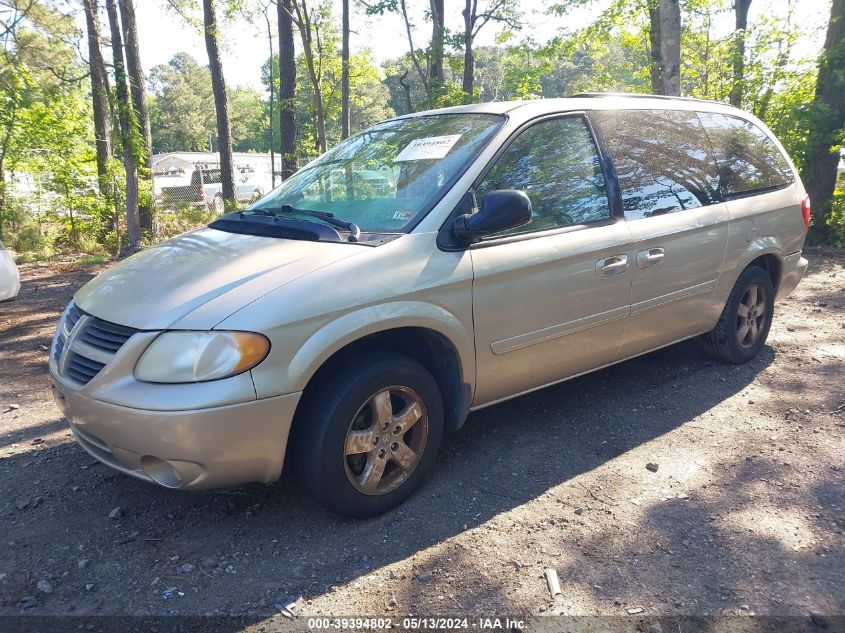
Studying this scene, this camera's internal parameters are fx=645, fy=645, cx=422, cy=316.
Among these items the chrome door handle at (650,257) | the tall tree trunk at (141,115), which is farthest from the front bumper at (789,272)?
the tall tree trunk at (141,115)

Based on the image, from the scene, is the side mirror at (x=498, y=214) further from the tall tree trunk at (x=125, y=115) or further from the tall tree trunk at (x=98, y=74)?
the tall tree trunk at (x=98, y=74)

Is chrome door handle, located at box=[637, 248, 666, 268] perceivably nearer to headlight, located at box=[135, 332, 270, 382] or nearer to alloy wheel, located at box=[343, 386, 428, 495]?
alloy wheel, located at box=[343, 386, 428, 495]

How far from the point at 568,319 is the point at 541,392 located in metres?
1.12

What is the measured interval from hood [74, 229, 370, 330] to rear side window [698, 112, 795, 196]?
2952mm

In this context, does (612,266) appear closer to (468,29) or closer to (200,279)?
(200,279)

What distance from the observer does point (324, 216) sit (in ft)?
10.8

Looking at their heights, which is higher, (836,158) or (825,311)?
(836,158)

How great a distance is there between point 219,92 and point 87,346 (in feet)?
46.3

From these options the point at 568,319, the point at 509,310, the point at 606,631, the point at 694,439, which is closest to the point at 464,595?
the point at 606,631

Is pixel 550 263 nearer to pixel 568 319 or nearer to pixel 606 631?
pixel 568 319

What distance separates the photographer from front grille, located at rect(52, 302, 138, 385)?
2672mm

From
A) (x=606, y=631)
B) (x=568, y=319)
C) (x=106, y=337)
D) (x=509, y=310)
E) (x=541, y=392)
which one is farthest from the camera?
(x=541, y=392)

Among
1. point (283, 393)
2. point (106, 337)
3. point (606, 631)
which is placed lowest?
point (606, 631)

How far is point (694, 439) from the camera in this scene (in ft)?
12.3
